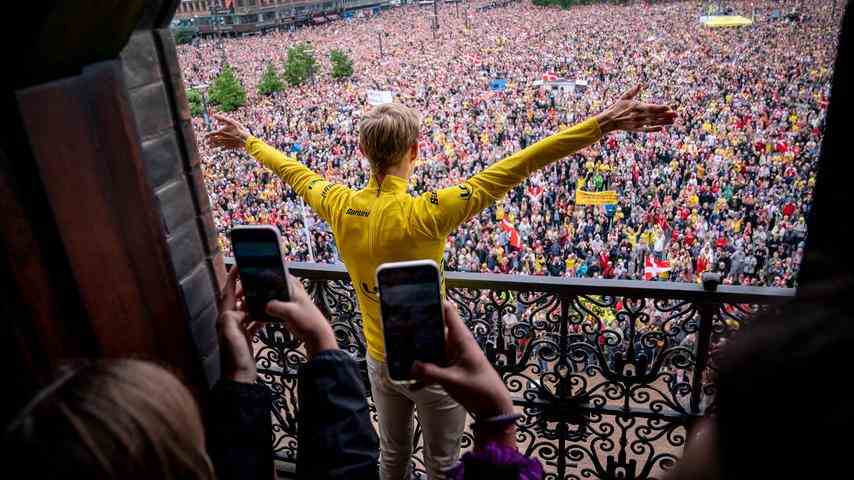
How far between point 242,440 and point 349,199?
984 millimetres

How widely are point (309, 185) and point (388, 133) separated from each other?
0.44 meters

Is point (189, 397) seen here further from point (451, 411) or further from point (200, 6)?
point (200, 6)

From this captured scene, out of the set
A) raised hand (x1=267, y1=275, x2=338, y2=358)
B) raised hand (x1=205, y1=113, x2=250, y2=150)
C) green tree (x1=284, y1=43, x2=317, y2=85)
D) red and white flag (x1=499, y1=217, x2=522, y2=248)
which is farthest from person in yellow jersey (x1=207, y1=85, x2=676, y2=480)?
green tree (x1=284, y1=43, x2=317, y2=85)

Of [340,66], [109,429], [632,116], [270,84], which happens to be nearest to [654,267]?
[632,116]

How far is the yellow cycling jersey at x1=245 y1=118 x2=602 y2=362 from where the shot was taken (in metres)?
1.85

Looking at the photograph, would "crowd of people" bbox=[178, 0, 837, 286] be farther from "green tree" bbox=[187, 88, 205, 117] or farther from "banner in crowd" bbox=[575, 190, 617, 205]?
"green tree" bbox=[187, 88, 205, 117]

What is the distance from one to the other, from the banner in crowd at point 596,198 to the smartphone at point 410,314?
11196 millimetres

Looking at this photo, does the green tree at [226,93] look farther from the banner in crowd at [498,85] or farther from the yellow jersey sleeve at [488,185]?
the yellow jersey sleeve at [488,185]

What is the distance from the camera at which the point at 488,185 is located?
6.17ft

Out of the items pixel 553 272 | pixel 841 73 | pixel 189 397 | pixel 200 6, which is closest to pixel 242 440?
pixel 189 397

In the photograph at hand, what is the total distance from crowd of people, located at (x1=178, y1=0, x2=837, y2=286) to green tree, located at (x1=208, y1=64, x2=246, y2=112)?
0.58 m

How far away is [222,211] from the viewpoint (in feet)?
46.9

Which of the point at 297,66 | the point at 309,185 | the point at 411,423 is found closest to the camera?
the point at 309,185

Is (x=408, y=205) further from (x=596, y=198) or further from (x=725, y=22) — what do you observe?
(x=725, y=22)
